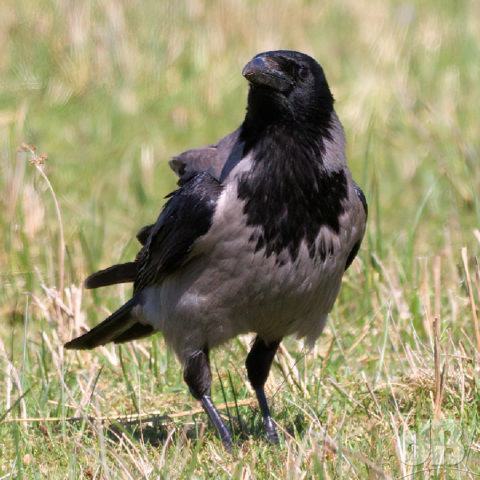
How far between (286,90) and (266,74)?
0.38ft

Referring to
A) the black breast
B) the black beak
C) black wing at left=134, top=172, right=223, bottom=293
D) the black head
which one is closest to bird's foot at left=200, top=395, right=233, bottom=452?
black wing at left=134, top=172, right=223, bottom=293

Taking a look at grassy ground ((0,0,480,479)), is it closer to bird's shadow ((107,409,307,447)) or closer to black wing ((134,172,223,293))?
bird's shadow ((107,409,307,447))

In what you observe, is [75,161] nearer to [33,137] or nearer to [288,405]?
[33,137]

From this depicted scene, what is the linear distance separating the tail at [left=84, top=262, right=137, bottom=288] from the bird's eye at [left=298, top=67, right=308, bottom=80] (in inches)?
53.9

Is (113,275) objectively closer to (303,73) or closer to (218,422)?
(218,422)

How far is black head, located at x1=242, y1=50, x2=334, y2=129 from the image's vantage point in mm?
4188

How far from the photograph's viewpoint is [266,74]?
13.7 ft

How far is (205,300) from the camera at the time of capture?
4.32 meters

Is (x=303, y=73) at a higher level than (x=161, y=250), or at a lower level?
higher

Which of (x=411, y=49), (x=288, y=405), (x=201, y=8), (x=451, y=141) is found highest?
(x=201, y=8)

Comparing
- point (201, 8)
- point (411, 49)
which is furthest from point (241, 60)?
point (411, 49)

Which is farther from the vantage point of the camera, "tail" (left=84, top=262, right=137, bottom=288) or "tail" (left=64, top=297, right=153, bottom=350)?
"tail" (left=84, top=262, right=137, bottom=288)

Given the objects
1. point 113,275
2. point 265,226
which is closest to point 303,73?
point 265,226

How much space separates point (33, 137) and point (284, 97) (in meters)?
4.33
